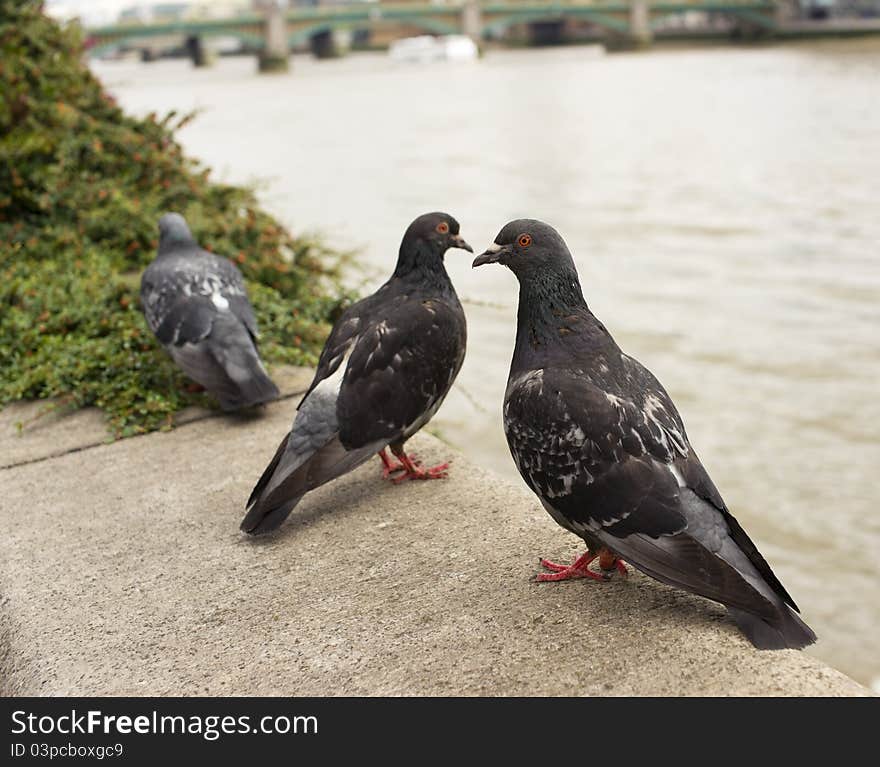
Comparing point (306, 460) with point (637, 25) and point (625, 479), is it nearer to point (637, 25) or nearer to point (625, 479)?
point (625, 479)

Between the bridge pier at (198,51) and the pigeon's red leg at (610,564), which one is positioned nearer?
the pigeon's red leg at (610,564)

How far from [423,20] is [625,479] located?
70808 millimetres

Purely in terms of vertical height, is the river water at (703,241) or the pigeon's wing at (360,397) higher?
the pigeon's wing at (360,397)

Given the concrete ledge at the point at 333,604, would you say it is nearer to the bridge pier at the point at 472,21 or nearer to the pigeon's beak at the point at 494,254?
the pigeon's beak at the point at 494,254

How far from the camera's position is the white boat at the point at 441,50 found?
67.9 meters

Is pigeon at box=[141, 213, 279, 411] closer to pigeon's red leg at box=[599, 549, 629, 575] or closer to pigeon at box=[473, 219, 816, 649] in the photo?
pigeon at box=[473, 219, 816, 649]

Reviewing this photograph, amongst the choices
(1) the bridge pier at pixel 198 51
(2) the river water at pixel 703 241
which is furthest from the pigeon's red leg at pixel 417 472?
(1) the bridge pier at pixel 198 51

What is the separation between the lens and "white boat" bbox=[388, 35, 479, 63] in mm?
67950

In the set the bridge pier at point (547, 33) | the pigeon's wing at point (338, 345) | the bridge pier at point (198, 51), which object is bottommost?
the bridge pier at point (547, 33)

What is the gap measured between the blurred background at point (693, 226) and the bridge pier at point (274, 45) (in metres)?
20.4

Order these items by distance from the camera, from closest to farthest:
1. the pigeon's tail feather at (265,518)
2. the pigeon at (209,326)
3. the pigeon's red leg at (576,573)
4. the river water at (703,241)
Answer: the pigeon's red leg at (576,573) → the pigeon's tail feather at (265,518) → the pigeon at (209,326) → the river water at (703,241)

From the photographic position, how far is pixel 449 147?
858 inches
